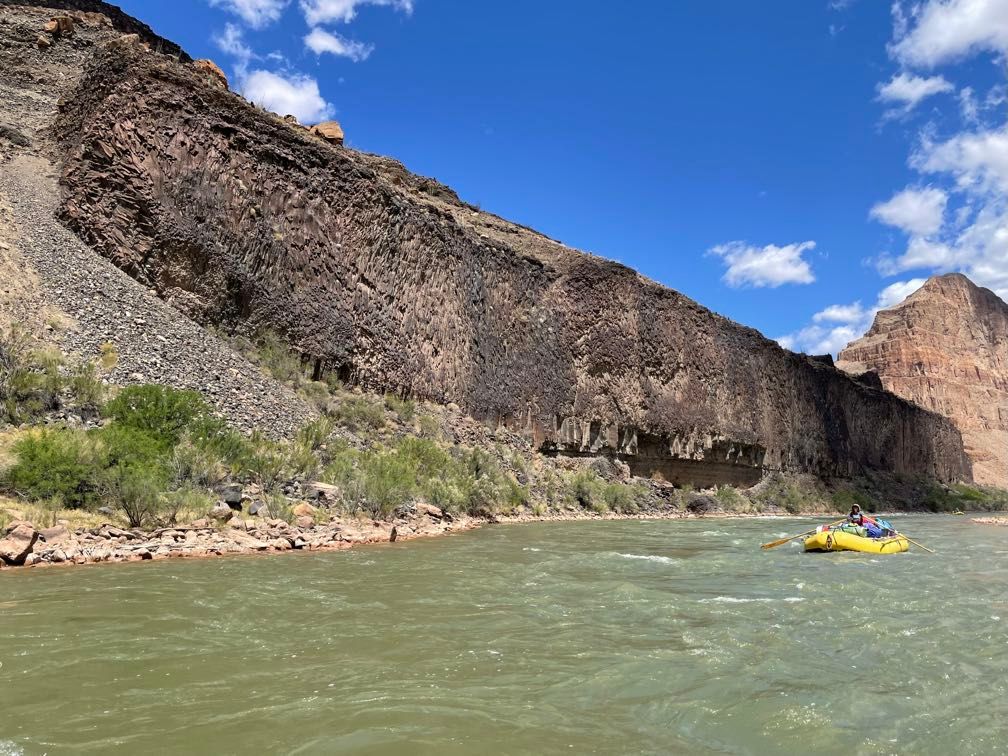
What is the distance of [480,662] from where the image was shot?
19.5 ft

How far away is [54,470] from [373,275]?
17916mm

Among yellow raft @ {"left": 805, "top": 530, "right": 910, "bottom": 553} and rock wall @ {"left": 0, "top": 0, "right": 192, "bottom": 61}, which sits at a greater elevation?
rock wall @ {"left": 0, "top": 0, "right": 192, "bottom": 61}

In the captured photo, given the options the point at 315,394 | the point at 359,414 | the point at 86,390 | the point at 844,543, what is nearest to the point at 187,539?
the point at 86,390

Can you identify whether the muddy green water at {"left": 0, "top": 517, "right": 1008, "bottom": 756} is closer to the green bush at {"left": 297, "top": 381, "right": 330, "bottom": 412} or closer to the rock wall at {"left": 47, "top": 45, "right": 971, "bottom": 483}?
the green bush at {"left": 297, "top": 381, "right": 330, "bottom": 412}

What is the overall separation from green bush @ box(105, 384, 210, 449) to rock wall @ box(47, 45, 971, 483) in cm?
777

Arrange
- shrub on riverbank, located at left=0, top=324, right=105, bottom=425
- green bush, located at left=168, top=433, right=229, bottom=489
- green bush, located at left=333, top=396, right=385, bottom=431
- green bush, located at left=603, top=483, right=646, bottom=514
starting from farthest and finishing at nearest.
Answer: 1. green bush, located at left=603, top=483, right=646, bottom=514
2. green bush, located at left=333, top=396, right=385, bottom=431
3. shrub on riverbank, located at left=0, top=324, right=105, bottom=425
4. green bush, located at left=168, top=433, right=229, bottom=489

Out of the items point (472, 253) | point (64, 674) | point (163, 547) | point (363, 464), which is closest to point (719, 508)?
point (472, 253)

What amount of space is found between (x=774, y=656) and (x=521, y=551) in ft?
27.3

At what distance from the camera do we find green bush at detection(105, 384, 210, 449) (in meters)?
14.6

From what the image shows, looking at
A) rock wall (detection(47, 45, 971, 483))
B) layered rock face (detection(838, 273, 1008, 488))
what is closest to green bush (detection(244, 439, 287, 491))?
rock wall (detection(47, 45, 971, 483))

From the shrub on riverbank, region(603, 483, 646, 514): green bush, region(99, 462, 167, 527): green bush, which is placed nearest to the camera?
region(99, 462, 167, 527): green bush

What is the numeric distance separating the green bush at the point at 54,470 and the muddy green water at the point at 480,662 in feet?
8.76

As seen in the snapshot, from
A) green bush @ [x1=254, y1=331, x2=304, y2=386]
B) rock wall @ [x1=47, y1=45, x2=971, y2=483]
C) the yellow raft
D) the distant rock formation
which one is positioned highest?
the distant rock formation

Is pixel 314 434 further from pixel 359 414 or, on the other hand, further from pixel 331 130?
pixel 331 130
